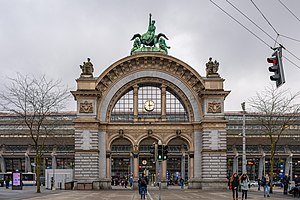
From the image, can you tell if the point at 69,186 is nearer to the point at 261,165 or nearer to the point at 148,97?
the point at 148,97

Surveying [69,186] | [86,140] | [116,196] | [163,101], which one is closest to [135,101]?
[163,101]

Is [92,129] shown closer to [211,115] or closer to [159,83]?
[159,83]

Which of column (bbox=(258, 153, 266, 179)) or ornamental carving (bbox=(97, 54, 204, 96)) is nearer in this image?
ornamental carving (bbox=(97, 54, 204, 96))

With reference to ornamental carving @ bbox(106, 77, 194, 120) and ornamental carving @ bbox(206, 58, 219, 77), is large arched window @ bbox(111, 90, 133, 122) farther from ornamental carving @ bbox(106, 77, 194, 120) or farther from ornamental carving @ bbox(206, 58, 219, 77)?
ornamental carving @ bbox(206, 58, 219, 77)

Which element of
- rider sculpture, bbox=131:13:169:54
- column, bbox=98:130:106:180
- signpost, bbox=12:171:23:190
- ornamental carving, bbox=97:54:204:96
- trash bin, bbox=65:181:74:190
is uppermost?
rider sculpture, bbox=131:13:169:54

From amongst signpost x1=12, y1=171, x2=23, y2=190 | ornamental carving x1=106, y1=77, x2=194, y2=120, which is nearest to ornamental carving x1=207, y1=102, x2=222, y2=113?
ornamental carving x1=106, y1=77, x2=194, y2=120

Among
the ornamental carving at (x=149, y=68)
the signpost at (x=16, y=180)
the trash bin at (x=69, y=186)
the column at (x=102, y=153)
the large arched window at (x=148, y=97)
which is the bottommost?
the trash bin at (x=69, y=186)

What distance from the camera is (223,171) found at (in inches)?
2670

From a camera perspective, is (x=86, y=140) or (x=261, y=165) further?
(x=261, y=165)

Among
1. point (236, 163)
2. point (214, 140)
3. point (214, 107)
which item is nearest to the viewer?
point (214, 140)

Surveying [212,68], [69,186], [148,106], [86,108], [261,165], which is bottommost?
[69,186]

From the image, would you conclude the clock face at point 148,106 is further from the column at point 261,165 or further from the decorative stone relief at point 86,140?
the column at point 261,165

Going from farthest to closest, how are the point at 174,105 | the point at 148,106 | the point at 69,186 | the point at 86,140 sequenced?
1. the point at 174,105
2. the point at 148,106
3. the point at 69,186
4. the point at 86,140

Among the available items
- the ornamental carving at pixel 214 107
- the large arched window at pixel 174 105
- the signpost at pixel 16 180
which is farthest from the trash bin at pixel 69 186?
the ornamental carving at pixel 214 107
